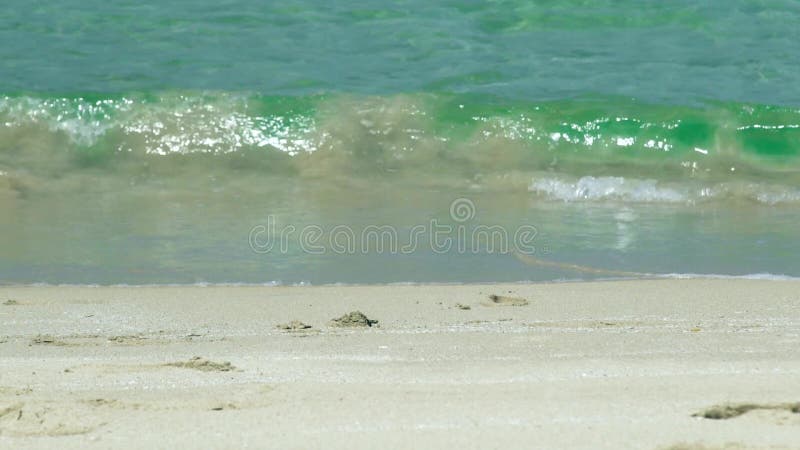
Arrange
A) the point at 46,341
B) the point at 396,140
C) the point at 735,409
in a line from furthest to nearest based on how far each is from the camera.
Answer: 1. the point at 396,140
2. the point at 46,341
3. the point at 735,409

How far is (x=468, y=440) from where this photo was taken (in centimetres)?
238

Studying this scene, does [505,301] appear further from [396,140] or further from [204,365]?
[396,140]

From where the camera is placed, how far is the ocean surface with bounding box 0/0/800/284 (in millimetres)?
4730

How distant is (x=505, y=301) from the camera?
12.8 feet

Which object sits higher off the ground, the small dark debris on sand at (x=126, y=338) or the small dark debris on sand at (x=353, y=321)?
the small dark debris on sand at (x=353, y=321)

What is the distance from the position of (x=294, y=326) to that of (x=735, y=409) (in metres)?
1.41

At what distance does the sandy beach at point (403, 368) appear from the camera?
2430mm

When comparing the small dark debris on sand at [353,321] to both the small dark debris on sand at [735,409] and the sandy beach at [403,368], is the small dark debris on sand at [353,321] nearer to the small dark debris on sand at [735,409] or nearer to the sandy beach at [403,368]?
the sandy beach at [403,368]

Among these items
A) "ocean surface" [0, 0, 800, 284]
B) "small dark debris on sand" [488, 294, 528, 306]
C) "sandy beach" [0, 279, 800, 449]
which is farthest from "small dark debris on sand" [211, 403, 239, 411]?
"ocean surface" [0, 0, 800, 284]

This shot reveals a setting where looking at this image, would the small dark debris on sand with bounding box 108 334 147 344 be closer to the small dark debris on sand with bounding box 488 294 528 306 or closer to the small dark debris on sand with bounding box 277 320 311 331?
the small dark debris on sand with bounding box 277 320 311 331

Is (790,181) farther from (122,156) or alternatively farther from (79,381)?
(79,381)

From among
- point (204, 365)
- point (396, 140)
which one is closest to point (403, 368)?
point (204, 365)

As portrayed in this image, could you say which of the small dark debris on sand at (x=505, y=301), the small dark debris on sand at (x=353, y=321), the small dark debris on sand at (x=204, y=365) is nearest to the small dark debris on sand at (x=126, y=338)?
the small dark debris on sand at (x=204, y=365)

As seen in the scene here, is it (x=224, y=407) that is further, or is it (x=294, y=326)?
(x=294, y=326)
